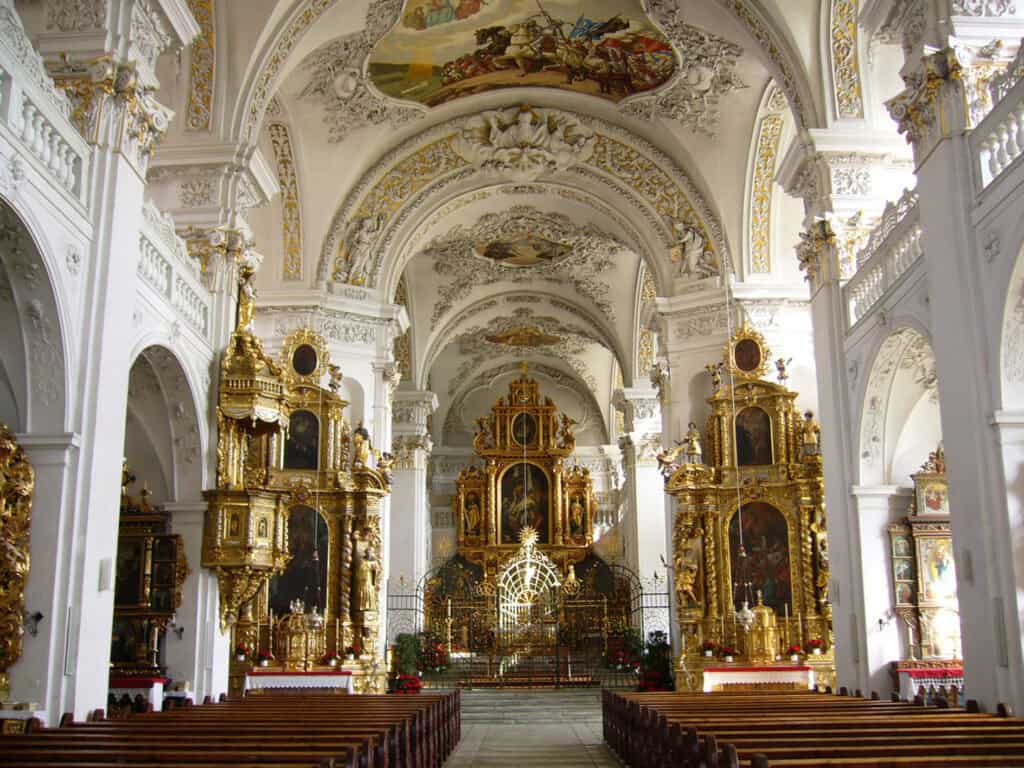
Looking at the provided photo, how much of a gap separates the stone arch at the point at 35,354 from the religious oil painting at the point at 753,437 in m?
11.1

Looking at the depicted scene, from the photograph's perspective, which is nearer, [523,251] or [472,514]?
[523,251]

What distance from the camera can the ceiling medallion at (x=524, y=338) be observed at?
93.1ft

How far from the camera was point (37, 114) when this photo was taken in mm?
8000

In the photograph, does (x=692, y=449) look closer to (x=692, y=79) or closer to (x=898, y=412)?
(x=898, y=412)

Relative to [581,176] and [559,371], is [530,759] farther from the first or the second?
[559,371]

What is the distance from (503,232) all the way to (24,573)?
1503 centimetres

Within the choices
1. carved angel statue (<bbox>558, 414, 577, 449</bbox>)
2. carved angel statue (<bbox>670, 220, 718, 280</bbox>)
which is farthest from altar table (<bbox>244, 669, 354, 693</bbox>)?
carved angel statue (<bbox>558, 414, 577, 449</bbox>)

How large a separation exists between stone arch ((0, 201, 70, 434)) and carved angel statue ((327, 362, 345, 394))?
8.69m

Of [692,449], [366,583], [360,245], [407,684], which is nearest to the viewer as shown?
[692,449]

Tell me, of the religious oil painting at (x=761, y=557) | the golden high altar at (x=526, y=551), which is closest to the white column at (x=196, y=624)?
the religious oil painting at (x=761, y=557)

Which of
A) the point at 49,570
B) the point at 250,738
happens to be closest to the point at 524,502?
the point at 49,570

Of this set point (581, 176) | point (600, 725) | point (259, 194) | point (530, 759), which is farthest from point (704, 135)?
point (530, 759)

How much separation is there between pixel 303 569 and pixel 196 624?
516 centimetres

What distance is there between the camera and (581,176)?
19.1m
